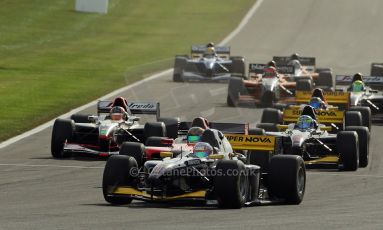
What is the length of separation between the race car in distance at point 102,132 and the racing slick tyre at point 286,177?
26.5 ft

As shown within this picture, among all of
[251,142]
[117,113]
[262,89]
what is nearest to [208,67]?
[262,89]

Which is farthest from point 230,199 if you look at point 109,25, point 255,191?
point 109,25

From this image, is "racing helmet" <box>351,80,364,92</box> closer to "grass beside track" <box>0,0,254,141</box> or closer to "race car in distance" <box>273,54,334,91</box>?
"race car in distance" <box>273,54,334,91</box>

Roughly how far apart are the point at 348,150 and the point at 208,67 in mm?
25189

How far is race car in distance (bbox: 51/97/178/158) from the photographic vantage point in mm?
27750

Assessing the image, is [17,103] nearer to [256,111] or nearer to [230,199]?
[256,111]

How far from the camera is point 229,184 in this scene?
61.5 ft

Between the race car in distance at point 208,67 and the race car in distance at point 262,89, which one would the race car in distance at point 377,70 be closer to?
the race car in distance at point 208,67

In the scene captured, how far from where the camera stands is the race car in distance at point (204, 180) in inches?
742

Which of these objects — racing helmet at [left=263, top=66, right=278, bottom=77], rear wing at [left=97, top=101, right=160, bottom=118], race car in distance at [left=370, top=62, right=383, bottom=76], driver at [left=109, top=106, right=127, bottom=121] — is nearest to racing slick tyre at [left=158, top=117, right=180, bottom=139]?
driver at [left=109, top=106, right=127, bottom=121]

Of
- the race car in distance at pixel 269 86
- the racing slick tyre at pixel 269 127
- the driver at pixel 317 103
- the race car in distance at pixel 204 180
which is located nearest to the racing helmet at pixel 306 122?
the racing slick tyre at pixel 269 127

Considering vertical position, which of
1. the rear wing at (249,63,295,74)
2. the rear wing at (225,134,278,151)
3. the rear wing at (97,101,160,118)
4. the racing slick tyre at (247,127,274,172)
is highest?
the rear wing at (249,63,295,74)

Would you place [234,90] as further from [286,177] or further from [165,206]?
[165,206]

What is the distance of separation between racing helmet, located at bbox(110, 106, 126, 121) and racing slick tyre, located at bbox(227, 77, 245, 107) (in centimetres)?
1300
